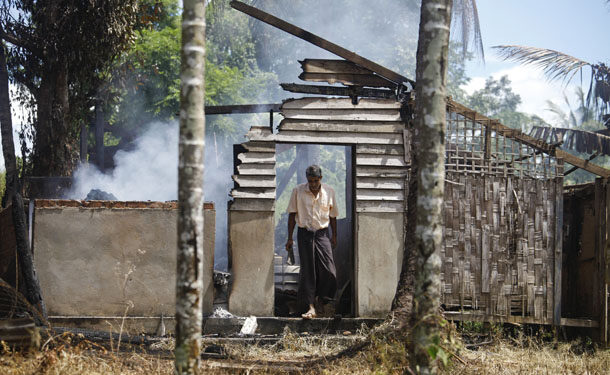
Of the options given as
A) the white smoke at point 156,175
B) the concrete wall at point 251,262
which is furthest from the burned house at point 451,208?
the white smoke at point 156,175

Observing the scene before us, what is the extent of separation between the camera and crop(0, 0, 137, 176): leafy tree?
11.6 meters

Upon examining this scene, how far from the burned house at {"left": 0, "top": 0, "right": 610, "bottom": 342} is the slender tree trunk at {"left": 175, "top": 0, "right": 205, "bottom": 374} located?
449cm

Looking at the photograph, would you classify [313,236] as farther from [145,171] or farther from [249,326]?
[145,171]

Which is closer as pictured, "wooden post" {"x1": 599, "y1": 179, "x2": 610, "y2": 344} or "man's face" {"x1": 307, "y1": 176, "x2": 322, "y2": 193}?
"wooden post" {"x1": 599, "y1": 179, "x2": 610, "y2": 344}

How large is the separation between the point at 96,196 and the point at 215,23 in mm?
21899

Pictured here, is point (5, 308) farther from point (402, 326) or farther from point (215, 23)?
point (215, 23)

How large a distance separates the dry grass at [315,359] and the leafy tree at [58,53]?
689 cm

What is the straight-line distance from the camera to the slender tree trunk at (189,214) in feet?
13.3

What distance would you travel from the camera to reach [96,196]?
1049cm

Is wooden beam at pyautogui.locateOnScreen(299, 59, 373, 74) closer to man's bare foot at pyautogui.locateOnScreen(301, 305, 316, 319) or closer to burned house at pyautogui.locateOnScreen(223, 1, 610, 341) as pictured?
burned house at pyautogui.locateOnScreen(223, 1, 610, 341)

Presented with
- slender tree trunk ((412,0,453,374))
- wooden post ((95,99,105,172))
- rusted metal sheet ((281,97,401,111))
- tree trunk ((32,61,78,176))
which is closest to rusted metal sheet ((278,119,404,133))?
rusted metal sheet ((281,97,401,111))

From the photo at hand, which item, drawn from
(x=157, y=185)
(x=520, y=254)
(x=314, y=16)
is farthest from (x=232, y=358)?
(x=314, y=16)

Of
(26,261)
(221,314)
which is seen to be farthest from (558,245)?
(26,261)

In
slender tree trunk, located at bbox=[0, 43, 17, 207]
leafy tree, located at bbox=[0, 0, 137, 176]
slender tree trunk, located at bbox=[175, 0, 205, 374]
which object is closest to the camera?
slender tree trunk, located at bbox=[175, 0, 205, 374]
